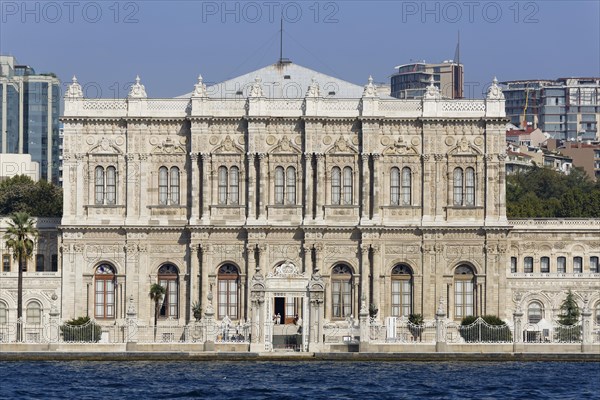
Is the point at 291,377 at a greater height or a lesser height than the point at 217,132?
lesser

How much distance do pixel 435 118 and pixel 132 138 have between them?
14443mm

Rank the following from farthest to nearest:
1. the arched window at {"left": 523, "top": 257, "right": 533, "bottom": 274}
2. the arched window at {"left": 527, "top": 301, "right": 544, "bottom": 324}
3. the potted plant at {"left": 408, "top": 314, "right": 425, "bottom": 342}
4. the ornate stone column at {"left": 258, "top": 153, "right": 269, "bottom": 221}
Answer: the arched window at {"left": 523, "top": 257, "right": 533, "bottom": 274}
the arched window at {"left": 527, "top": 301, "right": 544, "bottom": 324}
the ornate stone column at {"left": 258, "top": 153, "right": 269, "bottom": 221}
the potted plant at {"left": 408, "top": 314, "right": 425, "bottom": 342}

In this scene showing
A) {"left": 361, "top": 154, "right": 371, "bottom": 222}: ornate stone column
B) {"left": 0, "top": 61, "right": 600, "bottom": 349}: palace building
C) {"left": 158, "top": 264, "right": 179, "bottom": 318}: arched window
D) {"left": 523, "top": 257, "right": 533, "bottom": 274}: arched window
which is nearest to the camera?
{"left": 361, "top": 154, "right": 371, "bottom": 222}: ornate stone column

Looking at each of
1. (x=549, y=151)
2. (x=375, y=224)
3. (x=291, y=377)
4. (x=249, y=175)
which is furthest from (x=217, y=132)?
(x=549, y=151)

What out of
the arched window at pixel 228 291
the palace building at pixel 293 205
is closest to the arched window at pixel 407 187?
the palace building at pixel 293 205

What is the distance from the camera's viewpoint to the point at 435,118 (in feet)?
319

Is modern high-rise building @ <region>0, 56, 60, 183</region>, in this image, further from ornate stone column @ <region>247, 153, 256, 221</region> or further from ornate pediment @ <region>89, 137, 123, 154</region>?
ornate stone column @ <region>247, 153, 256, 221</region>

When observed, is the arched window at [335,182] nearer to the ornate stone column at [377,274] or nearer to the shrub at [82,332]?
the ornate stone column at [377,274]

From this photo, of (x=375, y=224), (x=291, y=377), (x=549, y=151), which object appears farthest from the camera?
(x=549, y=151)

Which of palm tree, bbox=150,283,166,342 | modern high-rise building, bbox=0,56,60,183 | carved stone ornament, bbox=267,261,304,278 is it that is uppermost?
modern high-rise building, bbox=0,56,60,183

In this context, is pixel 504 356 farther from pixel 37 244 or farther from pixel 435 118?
pixel 37 244

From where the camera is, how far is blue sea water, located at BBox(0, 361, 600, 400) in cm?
7269

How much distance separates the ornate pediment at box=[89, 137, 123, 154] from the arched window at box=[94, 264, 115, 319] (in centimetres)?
542

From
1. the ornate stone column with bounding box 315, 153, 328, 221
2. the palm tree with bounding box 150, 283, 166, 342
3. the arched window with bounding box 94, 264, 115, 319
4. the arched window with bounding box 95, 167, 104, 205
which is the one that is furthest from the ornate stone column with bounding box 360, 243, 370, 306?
the arched window with bounding box 95, 167, 104, 205
